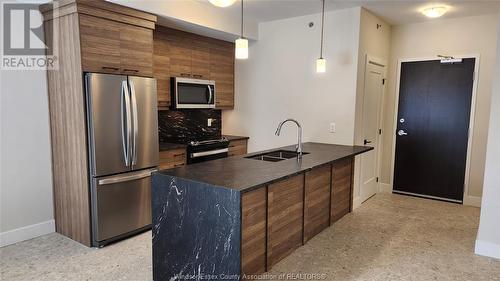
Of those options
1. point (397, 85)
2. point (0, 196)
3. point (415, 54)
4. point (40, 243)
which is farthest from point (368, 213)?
point (0, 196)

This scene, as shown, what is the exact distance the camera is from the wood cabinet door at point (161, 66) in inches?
159

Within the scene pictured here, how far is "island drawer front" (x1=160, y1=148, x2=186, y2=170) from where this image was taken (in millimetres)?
3857

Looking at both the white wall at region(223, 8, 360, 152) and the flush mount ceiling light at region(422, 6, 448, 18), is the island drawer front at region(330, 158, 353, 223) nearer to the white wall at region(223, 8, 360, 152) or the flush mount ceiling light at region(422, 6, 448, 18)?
the white wall at region(223, 8, 360, 152)

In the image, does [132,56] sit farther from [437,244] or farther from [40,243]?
[437,244]

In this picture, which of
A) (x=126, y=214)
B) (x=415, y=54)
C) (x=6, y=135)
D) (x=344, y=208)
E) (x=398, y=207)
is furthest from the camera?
(x=415, y=54)

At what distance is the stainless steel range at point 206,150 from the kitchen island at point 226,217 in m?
1.24

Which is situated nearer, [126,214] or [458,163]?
[126,214]

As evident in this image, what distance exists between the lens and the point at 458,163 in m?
4.67

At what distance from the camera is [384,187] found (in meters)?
5.26

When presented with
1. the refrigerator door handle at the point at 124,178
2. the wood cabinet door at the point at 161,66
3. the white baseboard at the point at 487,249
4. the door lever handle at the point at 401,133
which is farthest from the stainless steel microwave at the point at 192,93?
the white baseboard at the point at 487,249

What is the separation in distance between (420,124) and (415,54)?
1008 millimetres

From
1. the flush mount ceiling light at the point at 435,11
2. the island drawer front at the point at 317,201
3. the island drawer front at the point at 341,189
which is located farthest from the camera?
the flush mount ceiling light at the point at 435,11

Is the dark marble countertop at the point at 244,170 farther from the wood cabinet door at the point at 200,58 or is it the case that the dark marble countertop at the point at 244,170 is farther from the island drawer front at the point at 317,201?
the wood cabinet door at the point at 200,58

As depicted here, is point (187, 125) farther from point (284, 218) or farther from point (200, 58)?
point (284, 218)
